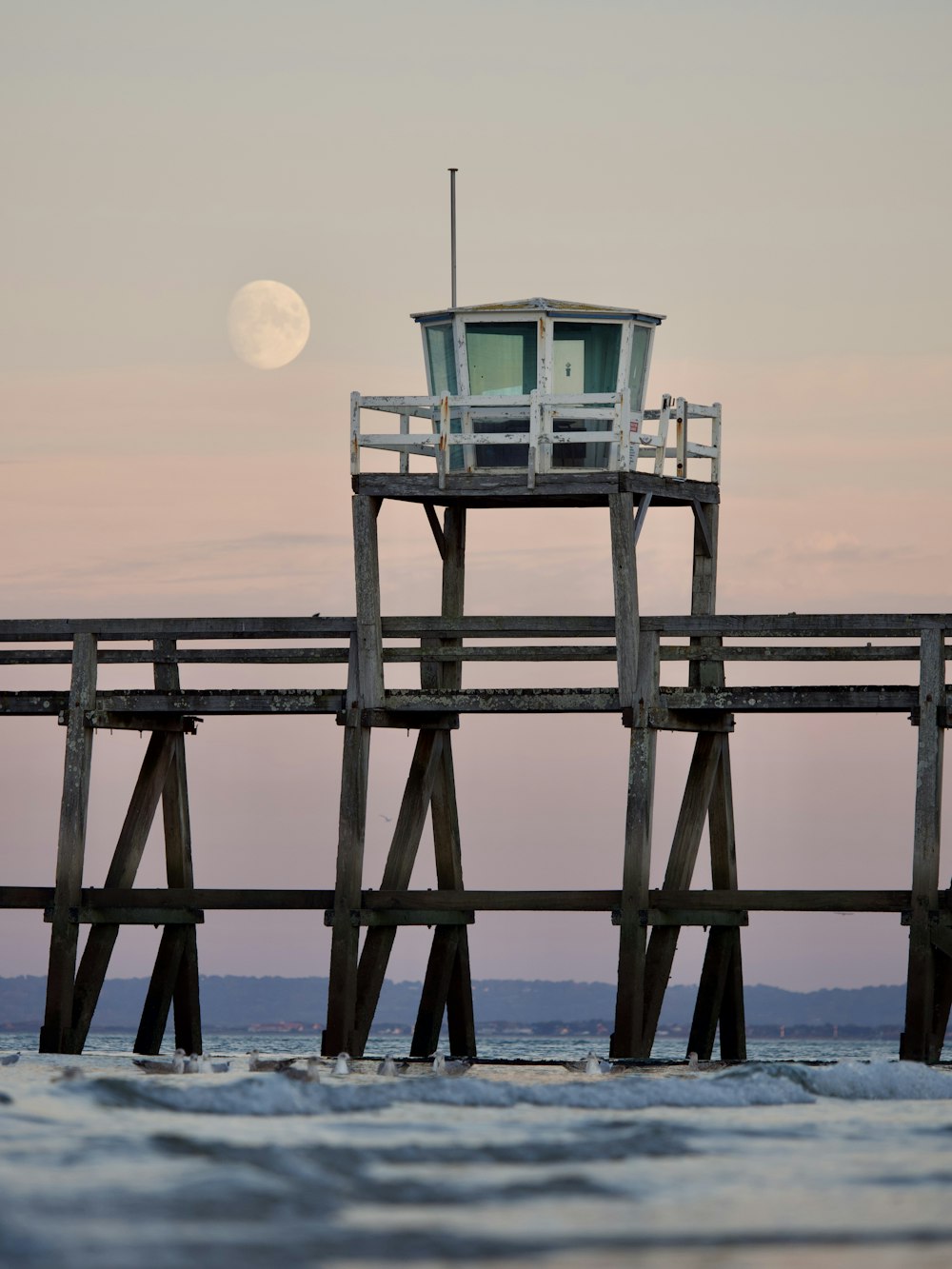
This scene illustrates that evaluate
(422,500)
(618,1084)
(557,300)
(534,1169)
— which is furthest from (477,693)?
(534,1169)

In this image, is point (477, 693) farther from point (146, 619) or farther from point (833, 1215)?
point (833, 1215)

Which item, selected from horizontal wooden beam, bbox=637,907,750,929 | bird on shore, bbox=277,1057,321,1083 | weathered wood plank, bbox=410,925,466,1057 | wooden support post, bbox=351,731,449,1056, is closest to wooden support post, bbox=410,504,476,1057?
weathered wood plank, bbox=410,925,466,1057

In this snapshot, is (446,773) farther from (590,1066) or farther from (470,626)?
(590,1066)

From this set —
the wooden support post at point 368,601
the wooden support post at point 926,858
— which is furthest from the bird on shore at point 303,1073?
the wooden support post at point 926,858

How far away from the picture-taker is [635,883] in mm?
23141

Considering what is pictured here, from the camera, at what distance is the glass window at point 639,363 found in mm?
26328

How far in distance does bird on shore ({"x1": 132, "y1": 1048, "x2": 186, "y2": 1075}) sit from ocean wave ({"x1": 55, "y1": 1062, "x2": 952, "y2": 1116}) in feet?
4.20

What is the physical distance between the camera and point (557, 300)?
26000mm

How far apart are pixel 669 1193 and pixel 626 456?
13.5 metres

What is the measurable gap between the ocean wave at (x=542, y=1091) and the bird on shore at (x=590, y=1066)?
0.60 m

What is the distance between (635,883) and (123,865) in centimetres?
657

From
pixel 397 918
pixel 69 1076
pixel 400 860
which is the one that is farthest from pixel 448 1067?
pixel 400 860

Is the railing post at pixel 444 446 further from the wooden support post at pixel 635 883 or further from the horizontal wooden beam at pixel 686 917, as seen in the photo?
the horizontal wooden beam at pixel 686 917

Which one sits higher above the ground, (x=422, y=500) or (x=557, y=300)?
(x=557, y=300)
